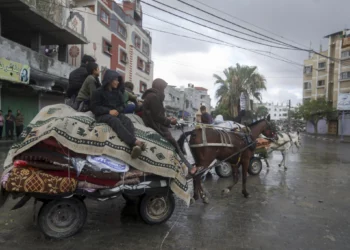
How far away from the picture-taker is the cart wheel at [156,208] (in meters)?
4.26

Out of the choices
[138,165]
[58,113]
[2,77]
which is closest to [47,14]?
[2,77]

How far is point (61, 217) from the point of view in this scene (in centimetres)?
378

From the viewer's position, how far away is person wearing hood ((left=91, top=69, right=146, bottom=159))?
3889 millimetres

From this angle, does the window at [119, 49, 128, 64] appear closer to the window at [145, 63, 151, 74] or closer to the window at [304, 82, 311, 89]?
the window at [145, 63, 151, 74]

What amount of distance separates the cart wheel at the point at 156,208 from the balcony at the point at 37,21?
1242cm

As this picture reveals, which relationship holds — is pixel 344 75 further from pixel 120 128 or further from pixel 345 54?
pixel 120 128

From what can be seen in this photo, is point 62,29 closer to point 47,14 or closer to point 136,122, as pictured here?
point 47,14

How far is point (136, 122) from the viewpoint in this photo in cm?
461

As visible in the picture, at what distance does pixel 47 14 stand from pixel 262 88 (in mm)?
19675

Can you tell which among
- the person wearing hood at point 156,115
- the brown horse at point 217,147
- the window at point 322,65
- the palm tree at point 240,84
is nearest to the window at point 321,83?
the window at point 322,65

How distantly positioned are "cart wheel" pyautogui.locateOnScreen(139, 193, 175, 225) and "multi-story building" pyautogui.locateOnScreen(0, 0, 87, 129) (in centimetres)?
1099

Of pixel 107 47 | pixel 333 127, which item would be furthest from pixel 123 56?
pixel 333 127

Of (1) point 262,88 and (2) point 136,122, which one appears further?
(1) point 262,88

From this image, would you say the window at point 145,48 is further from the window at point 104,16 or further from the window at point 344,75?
the window at point 344,75
